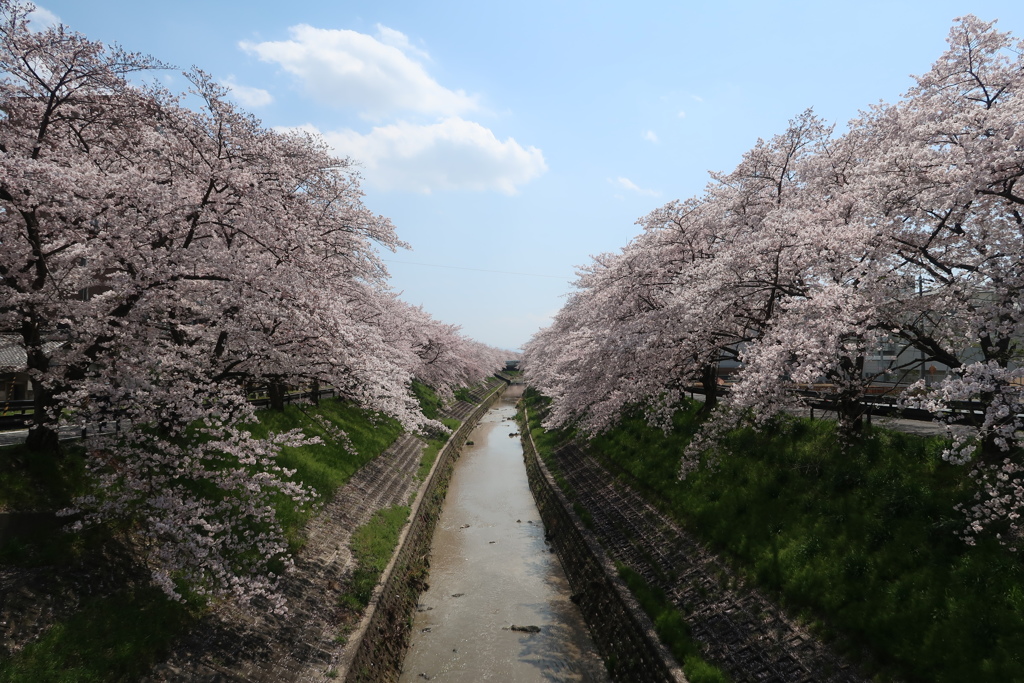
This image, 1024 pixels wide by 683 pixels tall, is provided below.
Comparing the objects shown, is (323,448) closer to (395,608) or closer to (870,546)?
(395,608)

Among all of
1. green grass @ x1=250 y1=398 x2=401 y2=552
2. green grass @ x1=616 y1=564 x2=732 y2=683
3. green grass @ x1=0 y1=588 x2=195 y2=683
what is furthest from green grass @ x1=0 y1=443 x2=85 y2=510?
green grass @ x1=616 y1=564 x2=732 y2=683

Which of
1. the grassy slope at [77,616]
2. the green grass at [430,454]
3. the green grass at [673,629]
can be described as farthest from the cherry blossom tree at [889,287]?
the grassy slope at [77,616]

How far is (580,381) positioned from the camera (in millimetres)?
21719

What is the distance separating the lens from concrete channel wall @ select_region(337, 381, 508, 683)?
40.9ft

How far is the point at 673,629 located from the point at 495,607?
6754 millimetres

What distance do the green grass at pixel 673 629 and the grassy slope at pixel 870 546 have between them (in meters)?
1.97

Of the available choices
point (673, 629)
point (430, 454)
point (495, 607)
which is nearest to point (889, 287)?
point (673, 629)

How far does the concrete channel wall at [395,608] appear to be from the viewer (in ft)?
40.9

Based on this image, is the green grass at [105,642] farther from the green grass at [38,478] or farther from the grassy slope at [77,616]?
the green grass at [38,478]

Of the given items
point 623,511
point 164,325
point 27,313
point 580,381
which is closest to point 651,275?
point 580,381

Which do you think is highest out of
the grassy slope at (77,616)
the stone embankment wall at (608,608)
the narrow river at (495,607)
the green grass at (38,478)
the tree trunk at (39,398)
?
the tree trunk at (39,398)

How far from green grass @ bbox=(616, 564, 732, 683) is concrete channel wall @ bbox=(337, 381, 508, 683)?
6.39 metres

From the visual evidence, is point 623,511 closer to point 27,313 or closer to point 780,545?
point 780,545

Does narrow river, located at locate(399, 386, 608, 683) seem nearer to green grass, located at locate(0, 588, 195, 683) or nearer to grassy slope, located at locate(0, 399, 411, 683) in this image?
green grass, located at locate(0, 588, 195, 683)
